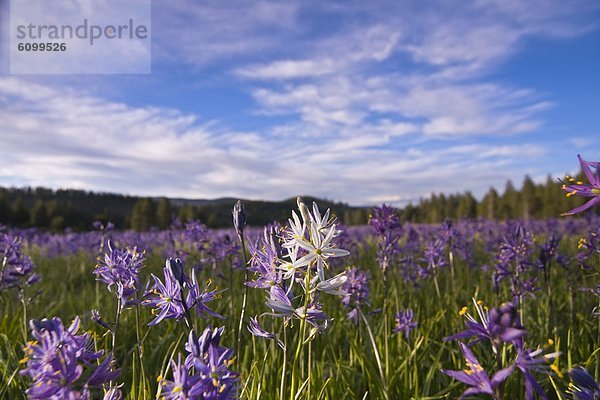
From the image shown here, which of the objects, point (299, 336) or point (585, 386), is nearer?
point (585, 386)

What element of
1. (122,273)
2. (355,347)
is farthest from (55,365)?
(355,347)

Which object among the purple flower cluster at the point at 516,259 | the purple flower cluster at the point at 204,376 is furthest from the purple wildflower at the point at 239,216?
the purple flower cluster at the point at 516,259

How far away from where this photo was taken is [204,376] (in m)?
1.26

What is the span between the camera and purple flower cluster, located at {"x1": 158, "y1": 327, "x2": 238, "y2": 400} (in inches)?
49.1

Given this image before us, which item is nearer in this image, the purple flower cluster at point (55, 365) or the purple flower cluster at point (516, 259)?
the purple flower cluster at point (55, 365)

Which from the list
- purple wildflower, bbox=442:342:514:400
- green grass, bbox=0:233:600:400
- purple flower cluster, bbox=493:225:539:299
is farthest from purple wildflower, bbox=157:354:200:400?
purple flower cluster, bbox=493:225:539:299

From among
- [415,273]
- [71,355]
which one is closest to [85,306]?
[415,273]

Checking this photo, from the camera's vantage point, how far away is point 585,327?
4.19m

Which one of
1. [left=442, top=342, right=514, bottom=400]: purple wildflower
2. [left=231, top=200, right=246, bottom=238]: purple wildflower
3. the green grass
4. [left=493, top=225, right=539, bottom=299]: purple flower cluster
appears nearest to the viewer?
[left=442, top=342, right=514, bottom=400]: purple wildflower

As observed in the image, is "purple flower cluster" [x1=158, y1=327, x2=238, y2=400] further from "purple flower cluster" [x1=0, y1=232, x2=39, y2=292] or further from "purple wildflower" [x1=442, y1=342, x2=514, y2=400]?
"purple flower cluster" [x1=0, y1=232, x2=39, y2=292]

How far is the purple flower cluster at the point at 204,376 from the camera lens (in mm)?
1247

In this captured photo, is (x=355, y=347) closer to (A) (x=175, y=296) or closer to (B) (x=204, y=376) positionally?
(A) (x=175, y=296)

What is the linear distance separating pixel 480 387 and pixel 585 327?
3805 mm

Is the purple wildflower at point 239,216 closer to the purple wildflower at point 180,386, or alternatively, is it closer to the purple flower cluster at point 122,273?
the purple flower cluster at point 122,273
